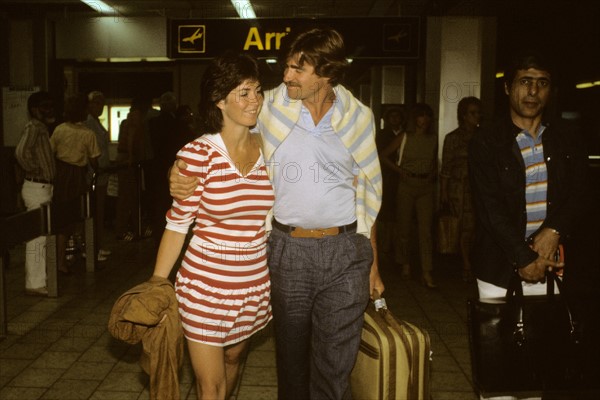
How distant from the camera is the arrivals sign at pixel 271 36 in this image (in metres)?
6.74

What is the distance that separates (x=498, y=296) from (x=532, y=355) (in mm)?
346

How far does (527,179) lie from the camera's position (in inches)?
106

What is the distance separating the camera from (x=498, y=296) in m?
2.73

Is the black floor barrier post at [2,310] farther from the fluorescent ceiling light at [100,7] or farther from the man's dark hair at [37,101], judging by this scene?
the fluorescent ceiling light at [100,7]

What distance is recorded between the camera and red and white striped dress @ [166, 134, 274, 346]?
91.4 inches

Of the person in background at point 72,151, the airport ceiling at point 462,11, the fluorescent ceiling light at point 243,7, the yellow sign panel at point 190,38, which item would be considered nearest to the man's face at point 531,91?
the person in background at point 72,151

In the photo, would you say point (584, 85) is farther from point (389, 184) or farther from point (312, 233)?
point (312, 233)

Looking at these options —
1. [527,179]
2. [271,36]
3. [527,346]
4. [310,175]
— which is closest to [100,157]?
[271,36]

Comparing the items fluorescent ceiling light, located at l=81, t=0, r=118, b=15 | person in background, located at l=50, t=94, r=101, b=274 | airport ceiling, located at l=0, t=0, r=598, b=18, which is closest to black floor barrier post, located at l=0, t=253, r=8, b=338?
person in background, located at l=50, t=94, r=101, b=274

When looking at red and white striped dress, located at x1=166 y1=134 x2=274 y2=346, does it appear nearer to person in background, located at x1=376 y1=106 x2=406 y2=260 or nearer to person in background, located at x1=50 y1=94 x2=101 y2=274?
person in background, located at x1=50 y1=94 x2=101 y2=274

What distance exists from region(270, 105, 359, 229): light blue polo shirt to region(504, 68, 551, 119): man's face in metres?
0.75

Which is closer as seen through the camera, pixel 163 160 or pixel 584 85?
pixel 163 160

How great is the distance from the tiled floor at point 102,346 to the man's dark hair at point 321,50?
1944 mm

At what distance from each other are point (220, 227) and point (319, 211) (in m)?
0.36
